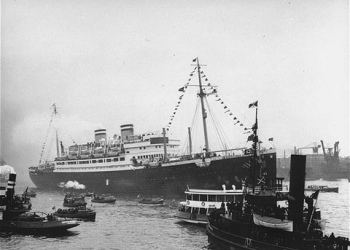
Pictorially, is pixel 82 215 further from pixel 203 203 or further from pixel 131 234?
pixel 203 203

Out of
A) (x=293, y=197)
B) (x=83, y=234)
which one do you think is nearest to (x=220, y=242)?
(x=293, y=197)

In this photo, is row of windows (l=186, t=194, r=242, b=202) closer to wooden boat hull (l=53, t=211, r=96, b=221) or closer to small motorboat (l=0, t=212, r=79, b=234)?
wooden boat hull (l=53, t=211, r=96, b=221)

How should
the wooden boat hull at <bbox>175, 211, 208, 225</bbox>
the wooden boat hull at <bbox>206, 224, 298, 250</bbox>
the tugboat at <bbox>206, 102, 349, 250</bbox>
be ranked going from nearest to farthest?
the tugboat at <bbox>206, 102, 349, 250</bbox> → the wooden boat hull at <bbox>206, 224, 298, 250</bbox> → the wooden boat hull at <bbox>175, 211, 208, 225</bbox>

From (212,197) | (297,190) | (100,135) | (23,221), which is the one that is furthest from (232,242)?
(100,135)

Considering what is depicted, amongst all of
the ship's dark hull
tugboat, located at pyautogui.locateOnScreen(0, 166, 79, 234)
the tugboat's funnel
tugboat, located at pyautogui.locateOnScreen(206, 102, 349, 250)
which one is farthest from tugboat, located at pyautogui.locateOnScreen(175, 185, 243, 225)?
the ship's dark hull

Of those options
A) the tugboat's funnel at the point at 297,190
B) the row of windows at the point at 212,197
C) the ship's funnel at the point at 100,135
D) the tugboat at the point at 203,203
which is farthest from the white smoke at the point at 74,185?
the tugboat's funnel at the point at 297,190

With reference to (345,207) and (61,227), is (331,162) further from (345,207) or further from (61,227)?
(61,227)

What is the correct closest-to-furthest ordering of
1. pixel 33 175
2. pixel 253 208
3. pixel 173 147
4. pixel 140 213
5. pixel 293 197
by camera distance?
pixel 293 197, pixel 253 208, pixel 140 213, pixel 173 147, pixel 33 175

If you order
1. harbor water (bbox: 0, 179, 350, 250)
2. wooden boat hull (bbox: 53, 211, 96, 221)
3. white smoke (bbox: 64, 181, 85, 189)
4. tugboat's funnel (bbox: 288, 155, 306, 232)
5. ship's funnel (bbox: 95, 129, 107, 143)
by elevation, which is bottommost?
harbor water (bbox: 0, 179, 350, 250)
